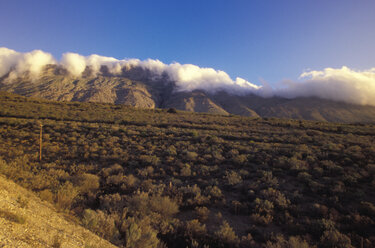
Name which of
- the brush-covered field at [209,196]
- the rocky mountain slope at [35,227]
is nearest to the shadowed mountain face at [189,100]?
the brush-covered field at [209,196]

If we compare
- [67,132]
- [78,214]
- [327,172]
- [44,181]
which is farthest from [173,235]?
[67,132]

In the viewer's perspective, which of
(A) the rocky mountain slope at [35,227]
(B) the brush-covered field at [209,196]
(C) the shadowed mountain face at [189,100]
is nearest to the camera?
(A) the rocky mountain slope at [35,227]

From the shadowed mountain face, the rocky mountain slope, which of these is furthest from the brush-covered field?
the shadowed mountain face

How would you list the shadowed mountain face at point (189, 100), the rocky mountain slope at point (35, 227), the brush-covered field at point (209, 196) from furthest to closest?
the shadowed mountain face at point (189, 100)
the brush-covered field at point (209, 196)
the rocky mountain slope at point (35, 227)

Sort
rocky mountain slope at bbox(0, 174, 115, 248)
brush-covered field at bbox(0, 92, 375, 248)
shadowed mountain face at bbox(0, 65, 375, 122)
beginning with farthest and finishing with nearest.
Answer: shadowed mountain face at bbox(0, 65, 375, 122) → brush-covered field at bbox(0, 92, 375, 248) → rocky mountain slope at bbox(0, 174, 115, 248)

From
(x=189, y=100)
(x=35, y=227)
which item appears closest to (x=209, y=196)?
(x=35, y=227)

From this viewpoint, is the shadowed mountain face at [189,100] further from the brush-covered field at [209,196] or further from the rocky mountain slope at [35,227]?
the rocky mountain slope at [35,227]

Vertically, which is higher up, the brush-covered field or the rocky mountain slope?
the rocky mountain slope

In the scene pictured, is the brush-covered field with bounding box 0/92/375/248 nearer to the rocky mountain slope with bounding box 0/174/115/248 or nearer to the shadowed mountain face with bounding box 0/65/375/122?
the rocky mountain slope with bounding box 0/174/115/248

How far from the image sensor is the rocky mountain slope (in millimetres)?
2930

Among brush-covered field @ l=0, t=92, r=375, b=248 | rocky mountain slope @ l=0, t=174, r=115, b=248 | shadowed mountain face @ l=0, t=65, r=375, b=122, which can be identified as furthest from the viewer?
shadowed mountain face @ l=0, t=65, r=375, b=122

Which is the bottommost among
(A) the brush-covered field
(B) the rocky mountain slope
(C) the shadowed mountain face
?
(A) the brush-covered field

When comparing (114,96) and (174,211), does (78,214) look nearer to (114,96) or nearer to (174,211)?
(174,211)

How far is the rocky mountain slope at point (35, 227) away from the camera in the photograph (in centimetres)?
293
